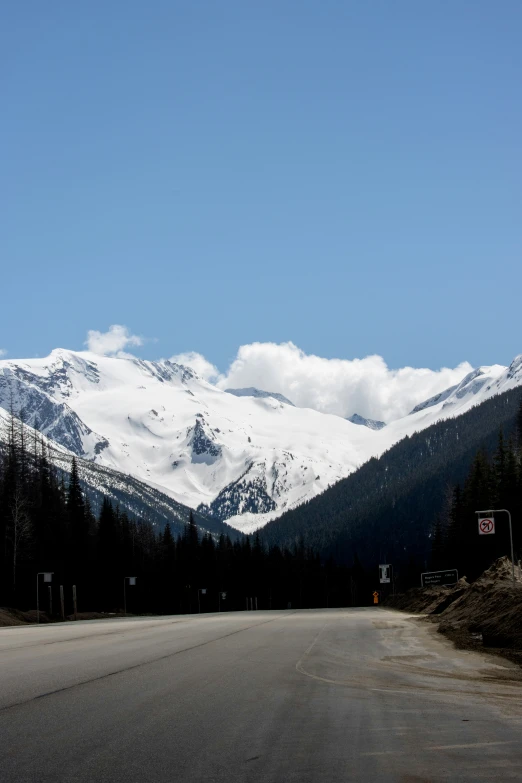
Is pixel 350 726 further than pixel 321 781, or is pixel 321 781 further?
pixel 350 726

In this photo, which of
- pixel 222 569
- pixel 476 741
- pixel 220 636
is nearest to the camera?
pixel 476 741

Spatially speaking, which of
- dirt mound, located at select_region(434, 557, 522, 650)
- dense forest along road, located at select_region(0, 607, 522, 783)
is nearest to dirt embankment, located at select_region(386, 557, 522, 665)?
dirt mound, located at select_region(434, 557, 522, 650)

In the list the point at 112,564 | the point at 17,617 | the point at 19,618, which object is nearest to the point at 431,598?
the point at 19,618

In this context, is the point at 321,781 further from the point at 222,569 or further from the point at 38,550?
the point at 222,569

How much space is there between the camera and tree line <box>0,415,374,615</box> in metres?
78.9

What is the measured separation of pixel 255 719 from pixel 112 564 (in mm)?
93380

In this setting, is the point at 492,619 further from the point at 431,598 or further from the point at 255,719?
the point at 431,598

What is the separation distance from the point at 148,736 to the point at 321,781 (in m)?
2.43

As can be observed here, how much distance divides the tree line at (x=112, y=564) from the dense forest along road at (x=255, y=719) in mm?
59096

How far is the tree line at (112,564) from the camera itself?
78.9 m

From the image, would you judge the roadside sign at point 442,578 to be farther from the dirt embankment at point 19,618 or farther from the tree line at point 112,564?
the tree line at point 112,564

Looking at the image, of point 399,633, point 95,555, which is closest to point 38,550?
point 95,555

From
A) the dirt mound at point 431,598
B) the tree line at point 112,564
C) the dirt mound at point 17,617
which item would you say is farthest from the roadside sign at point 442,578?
the tree line at point 112,564

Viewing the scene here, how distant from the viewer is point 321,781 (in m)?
6.91
